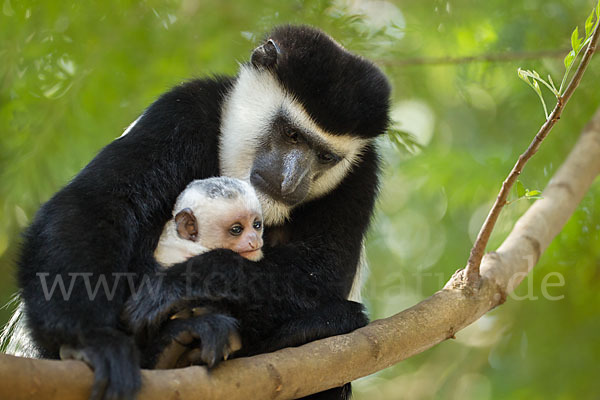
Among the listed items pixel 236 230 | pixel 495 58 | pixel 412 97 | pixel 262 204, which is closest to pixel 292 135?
pixel 262 204

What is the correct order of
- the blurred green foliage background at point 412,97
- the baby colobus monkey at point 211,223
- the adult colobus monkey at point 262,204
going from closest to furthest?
the adult colobus monkey at point 262,204 → the baby colobus monkey at point 211,223 → the blurred green foliage background at point 412,97

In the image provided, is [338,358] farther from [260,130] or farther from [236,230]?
[260,130]

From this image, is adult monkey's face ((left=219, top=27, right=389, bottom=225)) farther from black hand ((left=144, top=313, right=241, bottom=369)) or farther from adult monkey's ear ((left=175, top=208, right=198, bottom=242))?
black hand ((left=144, top=313, right=241, bottom=369))

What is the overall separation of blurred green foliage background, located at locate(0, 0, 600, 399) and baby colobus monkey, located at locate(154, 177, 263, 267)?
107 centimetres

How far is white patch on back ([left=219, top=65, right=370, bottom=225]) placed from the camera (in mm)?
2979

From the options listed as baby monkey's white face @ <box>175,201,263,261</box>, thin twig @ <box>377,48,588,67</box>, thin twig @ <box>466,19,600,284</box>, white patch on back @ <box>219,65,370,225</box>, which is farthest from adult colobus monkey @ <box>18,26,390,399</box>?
thin twig @ <box>377,48,588,67</box>

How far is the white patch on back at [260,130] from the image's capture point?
298 cm

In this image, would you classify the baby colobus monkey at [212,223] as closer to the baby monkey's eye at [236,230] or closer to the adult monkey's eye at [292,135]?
the baby monkey's eye at [236,230]

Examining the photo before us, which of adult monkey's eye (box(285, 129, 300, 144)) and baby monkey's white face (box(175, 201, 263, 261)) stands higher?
adult monkey's eye (box(285, 129, 300, 144))

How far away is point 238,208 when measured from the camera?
2.65 metres

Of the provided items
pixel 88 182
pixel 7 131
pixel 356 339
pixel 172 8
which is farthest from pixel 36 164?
pixel 356 339

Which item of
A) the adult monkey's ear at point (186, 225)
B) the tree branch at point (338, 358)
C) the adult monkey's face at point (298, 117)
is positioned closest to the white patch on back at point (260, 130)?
the adult monkey's face at point (298, 117)

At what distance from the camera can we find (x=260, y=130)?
3.01m

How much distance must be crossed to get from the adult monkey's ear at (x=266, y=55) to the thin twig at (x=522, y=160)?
1.19 meters
